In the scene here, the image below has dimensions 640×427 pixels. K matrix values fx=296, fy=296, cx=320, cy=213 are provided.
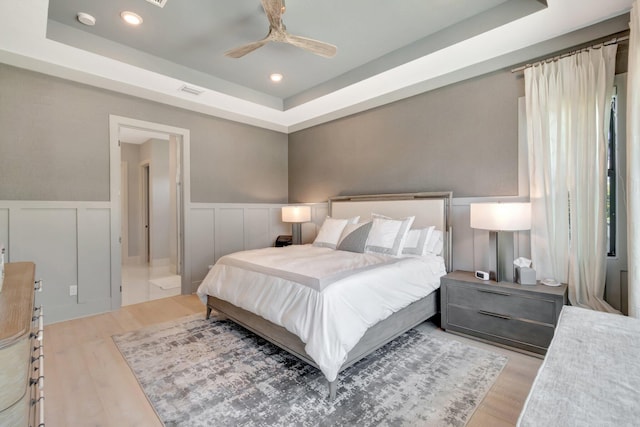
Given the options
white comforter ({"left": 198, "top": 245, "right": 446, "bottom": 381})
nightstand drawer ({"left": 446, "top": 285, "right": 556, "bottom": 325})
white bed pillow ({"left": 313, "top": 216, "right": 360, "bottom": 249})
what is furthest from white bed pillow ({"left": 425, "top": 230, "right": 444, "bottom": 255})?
white bed pillow ({"left": 313, "top": 216, "right": 360, "bottom": 249})

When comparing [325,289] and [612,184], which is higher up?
[612,184]

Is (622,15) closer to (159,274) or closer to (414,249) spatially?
(414,249)

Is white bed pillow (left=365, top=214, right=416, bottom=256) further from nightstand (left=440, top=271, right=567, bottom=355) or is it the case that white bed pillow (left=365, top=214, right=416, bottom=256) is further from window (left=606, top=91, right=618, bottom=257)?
window (left=606, top=91, right=618, bottom=257)

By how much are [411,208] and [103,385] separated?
337cm

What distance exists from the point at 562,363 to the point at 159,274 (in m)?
6.26

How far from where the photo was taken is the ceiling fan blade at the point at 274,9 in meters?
2.24

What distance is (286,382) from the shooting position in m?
2.14

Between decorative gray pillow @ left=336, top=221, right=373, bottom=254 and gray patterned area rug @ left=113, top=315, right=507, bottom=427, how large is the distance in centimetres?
105

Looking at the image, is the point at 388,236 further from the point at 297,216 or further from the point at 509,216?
the point at 297,216

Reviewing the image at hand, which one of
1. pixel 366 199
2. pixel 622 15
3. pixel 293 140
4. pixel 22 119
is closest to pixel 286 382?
pixel 366 199

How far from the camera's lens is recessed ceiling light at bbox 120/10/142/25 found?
2.72 m

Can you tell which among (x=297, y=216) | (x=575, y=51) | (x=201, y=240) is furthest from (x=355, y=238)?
(x=575, y=51)

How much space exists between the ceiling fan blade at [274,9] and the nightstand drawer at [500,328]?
3050mm

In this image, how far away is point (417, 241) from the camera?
128 inches
